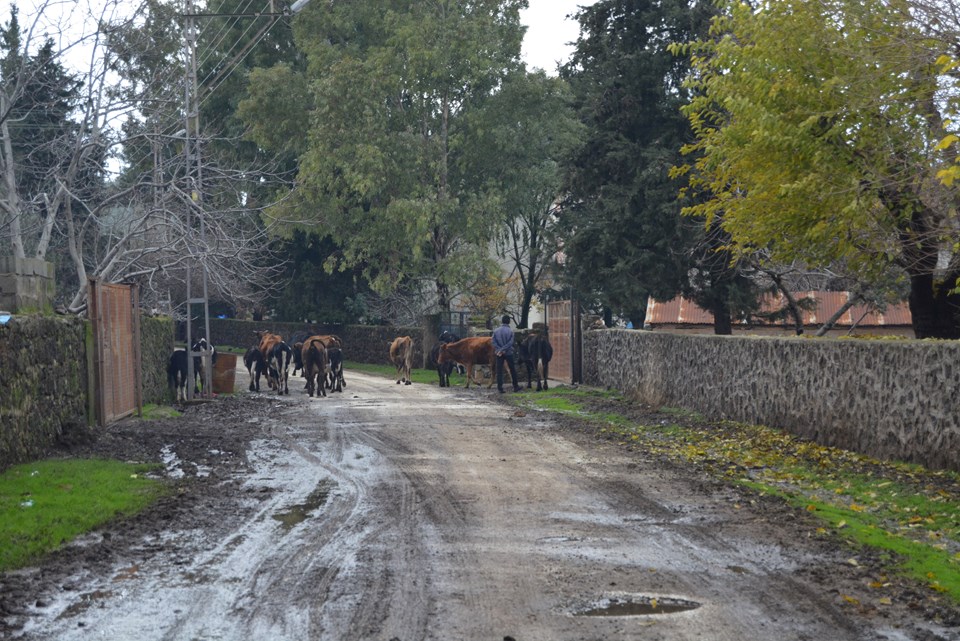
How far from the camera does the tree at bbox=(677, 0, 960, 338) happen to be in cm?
1492

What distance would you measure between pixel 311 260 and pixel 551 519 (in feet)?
149

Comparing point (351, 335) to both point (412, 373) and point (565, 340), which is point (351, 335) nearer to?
point (412, 373)

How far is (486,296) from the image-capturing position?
193ft

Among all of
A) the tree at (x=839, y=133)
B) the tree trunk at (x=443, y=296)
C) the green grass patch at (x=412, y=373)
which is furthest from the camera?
the tree trunk at (x=443, y=296)

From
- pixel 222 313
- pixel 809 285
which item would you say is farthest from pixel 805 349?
pixel 222 313

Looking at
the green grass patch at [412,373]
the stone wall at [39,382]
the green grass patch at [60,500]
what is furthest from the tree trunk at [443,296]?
the green grass patch at [60,500]

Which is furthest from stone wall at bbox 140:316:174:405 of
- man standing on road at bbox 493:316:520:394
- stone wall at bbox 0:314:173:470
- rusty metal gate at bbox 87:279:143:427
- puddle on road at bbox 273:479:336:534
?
puddle on road at bbox 273:479:336:534

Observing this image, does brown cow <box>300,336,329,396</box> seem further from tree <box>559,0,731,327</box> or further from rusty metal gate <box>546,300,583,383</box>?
tree <box>559,0,731,327</box>

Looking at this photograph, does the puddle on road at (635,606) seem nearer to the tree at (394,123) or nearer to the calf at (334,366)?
the calf at (334,366)

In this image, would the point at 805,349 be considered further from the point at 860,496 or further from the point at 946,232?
the point at 860,496

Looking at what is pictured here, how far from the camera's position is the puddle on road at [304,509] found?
1013 centimetres

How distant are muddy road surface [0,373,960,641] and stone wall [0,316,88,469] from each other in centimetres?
173

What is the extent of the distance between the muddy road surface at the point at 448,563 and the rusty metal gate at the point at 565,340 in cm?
1673

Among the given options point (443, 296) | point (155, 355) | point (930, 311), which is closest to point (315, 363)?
point (155, 355)
